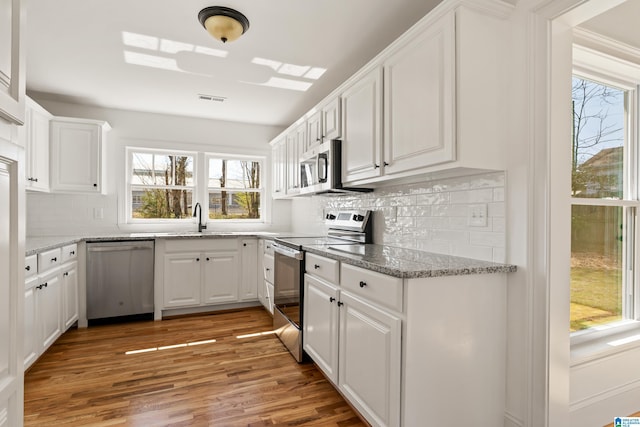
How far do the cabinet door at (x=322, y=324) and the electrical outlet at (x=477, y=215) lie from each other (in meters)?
0.89

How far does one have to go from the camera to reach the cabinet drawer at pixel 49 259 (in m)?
2.60

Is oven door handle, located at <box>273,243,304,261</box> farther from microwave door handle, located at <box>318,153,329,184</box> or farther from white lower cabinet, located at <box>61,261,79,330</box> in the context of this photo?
white lower cabinet, located at <box>61,261,79,330</box>

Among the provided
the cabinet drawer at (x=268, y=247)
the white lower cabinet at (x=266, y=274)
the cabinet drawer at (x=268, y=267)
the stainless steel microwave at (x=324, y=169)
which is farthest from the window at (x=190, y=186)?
the stainless steel microwave at (x=324, y=169)

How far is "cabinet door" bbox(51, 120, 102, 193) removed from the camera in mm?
3549

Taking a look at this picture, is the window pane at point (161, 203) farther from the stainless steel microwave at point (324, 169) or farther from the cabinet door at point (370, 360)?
the cabinet door at point (370, 360)

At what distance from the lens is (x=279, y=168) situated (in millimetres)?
4328

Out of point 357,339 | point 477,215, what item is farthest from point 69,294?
point 477,215

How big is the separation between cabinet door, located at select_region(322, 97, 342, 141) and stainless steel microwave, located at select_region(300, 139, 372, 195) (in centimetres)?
9

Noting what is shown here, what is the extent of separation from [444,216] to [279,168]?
261cm

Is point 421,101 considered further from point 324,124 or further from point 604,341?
point 604,341

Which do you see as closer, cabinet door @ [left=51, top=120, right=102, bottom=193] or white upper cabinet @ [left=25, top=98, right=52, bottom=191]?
white upper cabinet @ [left=25, top=98, right=52, bottom=191]

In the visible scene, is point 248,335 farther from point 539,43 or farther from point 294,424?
point 539,43

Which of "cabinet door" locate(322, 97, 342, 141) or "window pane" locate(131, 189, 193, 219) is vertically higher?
"cabinet door" locate(322, 97, 342, 141)

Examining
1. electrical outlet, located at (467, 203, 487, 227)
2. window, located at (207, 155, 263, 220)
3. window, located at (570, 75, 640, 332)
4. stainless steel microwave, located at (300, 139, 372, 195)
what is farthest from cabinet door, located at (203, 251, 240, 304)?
window, located at (570, 75, 640, 332)
